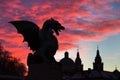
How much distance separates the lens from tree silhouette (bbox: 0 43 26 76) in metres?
57.6

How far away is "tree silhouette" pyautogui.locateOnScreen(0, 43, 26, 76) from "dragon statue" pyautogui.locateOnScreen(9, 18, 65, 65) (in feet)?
122

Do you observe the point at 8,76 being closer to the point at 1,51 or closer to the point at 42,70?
the point at 1,51

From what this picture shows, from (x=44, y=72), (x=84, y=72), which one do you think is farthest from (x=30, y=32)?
(x=84, y=72)

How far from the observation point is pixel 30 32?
19516 mm

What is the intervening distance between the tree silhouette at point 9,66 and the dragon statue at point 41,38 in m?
37.2

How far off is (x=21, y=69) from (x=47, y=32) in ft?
135

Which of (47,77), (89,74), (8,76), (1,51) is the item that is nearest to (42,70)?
(47,77)

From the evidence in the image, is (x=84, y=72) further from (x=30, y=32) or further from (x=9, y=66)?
(x=30, y=32)

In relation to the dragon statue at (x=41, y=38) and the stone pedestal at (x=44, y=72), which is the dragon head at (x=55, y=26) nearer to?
the dragon statue at (x=41, y=38)

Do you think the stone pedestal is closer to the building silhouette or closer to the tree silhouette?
the tree silhouette

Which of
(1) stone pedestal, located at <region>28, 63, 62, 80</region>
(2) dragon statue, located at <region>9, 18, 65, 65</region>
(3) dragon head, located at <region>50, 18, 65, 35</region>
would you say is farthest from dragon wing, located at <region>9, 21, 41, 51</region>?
(1) stone pedestal, located at <region>28, 63, 62, 80</region>

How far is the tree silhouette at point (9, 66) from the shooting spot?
189 feet

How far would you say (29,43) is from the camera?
19641 millimetres

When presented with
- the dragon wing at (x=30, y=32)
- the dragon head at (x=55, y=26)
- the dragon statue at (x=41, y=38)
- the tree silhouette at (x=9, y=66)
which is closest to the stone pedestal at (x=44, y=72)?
the dragon statue at (x=41, y=38)
